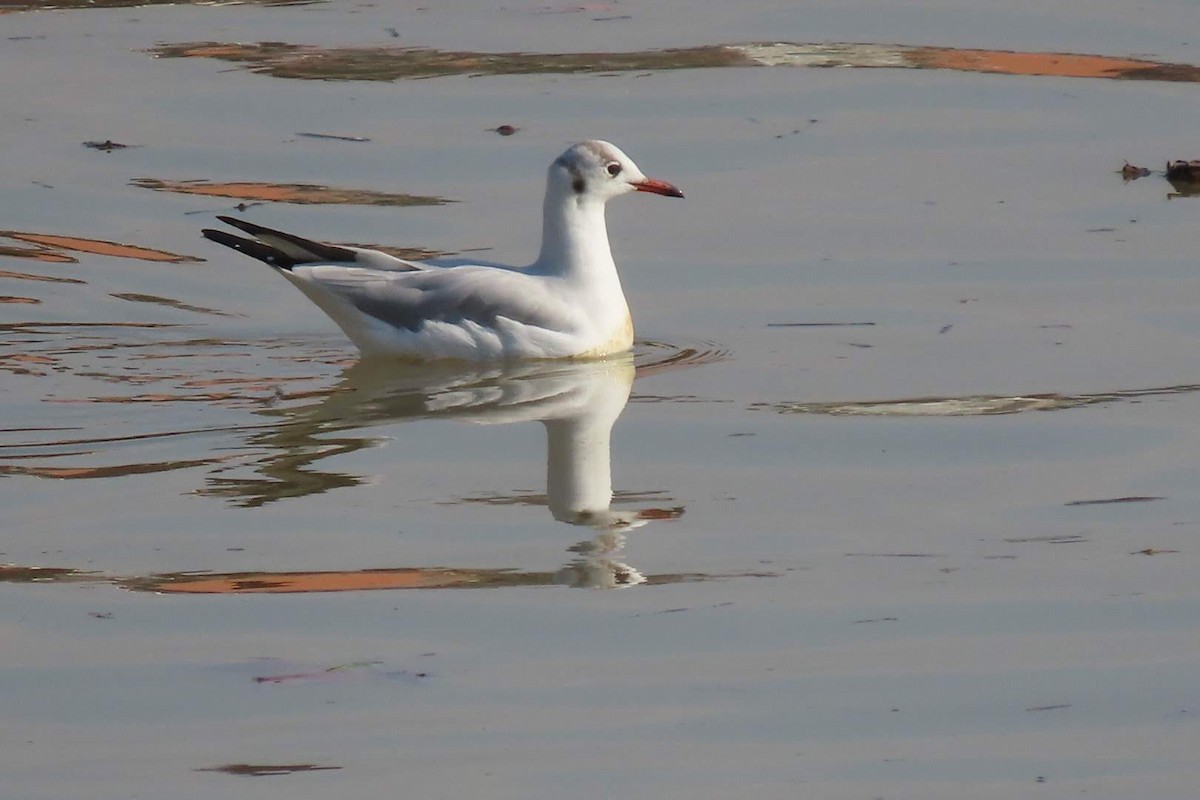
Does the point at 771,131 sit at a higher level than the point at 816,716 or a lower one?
higher

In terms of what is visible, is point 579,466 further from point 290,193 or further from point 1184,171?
point 1184,171

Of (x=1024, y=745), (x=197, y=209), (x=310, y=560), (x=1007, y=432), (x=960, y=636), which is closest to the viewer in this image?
(x=1024, y=745)

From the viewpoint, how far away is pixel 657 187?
938 centimetres

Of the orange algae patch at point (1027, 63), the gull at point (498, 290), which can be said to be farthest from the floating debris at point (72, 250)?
the orange algae patch at point (1027, 63)

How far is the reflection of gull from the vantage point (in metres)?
6.55

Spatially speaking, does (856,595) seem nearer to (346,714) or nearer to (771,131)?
(346,714)

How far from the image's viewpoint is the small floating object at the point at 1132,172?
36.8 feet

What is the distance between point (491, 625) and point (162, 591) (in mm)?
925

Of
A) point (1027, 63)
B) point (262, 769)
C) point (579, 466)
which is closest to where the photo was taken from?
point (262, 769)

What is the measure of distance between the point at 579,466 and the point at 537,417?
880 millimetres

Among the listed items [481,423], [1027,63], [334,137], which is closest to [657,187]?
[481,423]

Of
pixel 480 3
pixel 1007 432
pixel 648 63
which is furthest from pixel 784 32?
pixel 1007 432

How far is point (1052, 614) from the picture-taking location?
5.70 metres

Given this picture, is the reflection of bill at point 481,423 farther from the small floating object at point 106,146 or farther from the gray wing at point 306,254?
the small floating object at point 106,146
